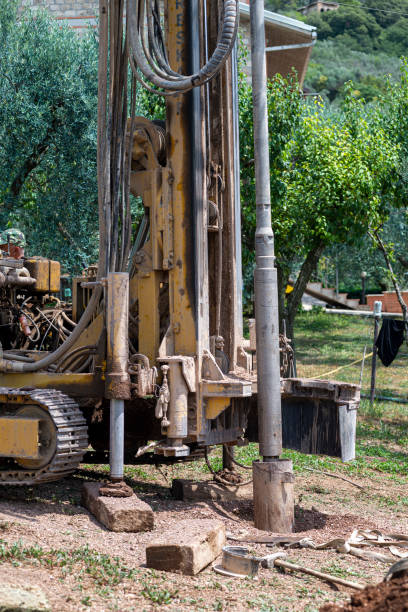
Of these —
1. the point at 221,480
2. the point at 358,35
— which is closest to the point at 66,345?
the point at 221,480

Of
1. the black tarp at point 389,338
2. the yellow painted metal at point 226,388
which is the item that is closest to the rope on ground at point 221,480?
the yellow painted metal at point 226,388

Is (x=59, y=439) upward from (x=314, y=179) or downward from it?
downward

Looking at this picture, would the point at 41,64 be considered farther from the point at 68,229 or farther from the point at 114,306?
the point at 114,306

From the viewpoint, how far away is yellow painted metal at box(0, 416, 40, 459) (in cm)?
759

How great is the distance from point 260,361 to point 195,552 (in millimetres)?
2185

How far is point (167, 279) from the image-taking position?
8.19 metres

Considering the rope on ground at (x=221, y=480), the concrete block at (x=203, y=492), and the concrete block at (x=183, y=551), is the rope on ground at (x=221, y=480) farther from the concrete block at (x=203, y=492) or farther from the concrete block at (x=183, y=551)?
the concrete block at (x=183, y=551)

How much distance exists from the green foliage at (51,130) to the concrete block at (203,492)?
984 cm

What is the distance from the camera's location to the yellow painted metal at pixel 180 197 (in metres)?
7.97

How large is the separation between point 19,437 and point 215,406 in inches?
70.8

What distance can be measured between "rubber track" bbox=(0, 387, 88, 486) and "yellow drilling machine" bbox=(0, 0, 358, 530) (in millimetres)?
14

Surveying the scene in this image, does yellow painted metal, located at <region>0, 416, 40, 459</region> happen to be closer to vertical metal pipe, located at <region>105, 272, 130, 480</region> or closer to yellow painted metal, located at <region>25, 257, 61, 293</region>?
vertical metal pipe, located at <region>105, 272, 130, 480</region>

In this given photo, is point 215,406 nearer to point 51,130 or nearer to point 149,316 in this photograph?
point 149,316

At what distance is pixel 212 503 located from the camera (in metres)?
8.54
